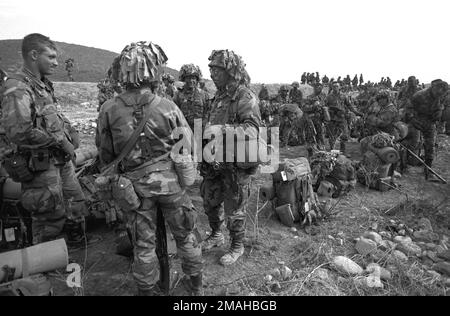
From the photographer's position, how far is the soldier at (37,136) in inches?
114

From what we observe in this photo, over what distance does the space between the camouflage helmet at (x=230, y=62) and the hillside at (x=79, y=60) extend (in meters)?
28.8

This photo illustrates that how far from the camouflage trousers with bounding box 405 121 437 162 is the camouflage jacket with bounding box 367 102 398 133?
69 cm

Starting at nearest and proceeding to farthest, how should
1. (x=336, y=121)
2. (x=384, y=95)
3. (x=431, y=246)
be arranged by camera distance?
1. (x=431, y=246)
2. (x=384, y=95)
3. (x=336, y=121)

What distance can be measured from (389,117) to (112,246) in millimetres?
6141

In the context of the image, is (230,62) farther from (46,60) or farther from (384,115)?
(384,115)

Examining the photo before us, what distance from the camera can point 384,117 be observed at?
6668mm

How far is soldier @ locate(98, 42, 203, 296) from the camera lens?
7.92 feet

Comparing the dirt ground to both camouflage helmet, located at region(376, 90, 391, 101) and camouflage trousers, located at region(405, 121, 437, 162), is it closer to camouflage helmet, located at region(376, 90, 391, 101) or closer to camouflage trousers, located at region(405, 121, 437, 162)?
camouflage trousers, located at region(405, 121, 437, 162)

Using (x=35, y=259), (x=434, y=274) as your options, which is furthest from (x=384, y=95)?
(x=35, y=259)

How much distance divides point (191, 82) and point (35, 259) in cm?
417
